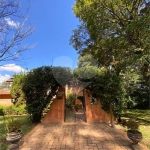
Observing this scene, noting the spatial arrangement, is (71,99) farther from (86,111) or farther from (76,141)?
(76,141)

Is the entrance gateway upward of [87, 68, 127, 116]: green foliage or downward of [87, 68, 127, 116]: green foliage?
downward

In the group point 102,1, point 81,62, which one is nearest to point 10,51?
point 102,1

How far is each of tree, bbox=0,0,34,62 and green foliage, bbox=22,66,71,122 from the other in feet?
8.79

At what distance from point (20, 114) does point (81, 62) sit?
7926 millimetres

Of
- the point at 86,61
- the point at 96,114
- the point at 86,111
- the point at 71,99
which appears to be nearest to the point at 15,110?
the point at 71,99

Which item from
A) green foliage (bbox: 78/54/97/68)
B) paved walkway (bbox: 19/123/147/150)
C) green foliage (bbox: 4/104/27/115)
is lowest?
paved walkway (bbox: 19/123/147/150)

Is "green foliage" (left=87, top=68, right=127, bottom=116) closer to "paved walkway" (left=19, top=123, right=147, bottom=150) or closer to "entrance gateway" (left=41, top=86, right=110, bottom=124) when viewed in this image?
"entrance gateway" (left=41, top=86, right=110, bottom=124)

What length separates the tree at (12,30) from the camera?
4156mm

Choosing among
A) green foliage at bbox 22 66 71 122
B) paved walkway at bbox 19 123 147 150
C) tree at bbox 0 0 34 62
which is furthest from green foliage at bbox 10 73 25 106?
tree at bbox 0 0 34 62

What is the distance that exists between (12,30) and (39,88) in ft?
12.2

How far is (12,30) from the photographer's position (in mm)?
4617

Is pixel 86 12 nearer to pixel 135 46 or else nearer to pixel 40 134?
pixel 135 46

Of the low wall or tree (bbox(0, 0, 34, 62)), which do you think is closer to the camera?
tree (bbox(0, 0, 34, 62))

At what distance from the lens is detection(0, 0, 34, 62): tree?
4156mm
